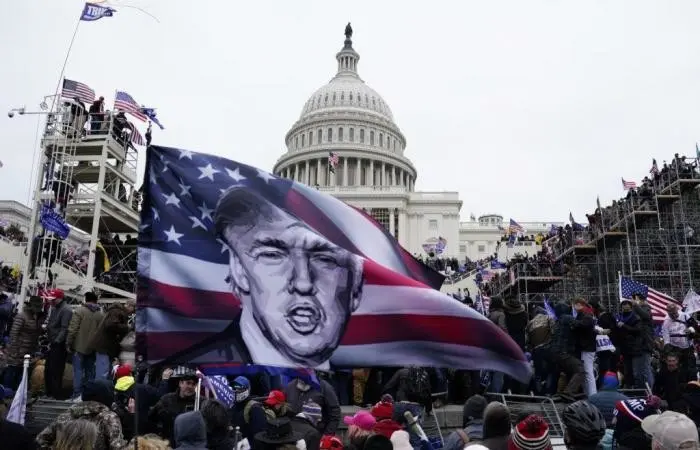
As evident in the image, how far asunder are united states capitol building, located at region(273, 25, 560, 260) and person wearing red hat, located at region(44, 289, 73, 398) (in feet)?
214

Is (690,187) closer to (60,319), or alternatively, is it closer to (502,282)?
(502,282)

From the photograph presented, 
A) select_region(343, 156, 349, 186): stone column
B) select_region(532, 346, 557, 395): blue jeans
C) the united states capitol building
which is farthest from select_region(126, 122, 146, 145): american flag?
select_region(343, 156, 349, 186): stone column

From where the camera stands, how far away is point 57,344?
355 inches

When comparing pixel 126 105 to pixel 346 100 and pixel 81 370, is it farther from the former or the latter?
pixel 346 100

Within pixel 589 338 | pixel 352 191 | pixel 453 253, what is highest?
pixel 352 191

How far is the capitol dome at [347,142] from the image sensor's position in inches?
3548

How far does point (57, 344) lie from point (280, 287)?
5698 mm

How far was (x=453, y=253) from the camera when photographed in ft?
249

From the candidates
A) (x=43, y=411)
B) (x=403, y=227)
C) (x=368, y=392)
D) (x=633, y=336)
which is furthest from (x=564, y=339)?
(x=403, y=227)

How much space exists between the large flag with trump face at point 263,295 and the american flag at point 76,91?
21.2 meters

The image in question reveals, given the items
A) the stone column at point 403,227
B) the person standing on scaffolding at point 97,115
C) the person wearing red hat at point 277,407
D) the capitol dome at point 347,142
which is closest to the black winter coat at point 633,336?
the person wearing red hat at point 277,407

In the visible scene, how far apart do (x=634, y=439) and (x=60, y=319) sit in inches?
304

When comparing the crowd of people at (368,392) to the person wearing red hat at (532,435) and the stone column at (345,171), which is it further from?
the stone column at (345,171)

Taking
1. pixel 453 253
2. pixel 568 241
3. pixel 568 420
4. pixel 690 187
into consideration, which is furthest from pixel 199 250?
pixel 453 253
